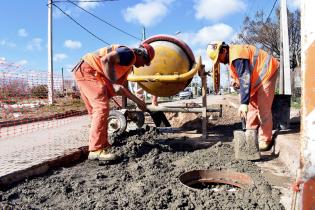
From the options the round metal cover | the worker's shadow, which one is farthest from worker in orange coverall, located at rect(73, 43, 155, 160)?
the worker's shadow

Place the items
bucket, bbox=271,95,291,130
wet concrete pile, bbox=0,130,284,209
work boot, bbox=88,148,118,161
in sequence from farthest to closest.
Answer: bucket, bbox=271,95,291,130, work boot, bbox=88,148,118,161, wet concrete pile, bbox=0,130,284,209

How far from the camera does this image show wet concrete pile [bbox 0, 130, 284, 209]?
9.72ft

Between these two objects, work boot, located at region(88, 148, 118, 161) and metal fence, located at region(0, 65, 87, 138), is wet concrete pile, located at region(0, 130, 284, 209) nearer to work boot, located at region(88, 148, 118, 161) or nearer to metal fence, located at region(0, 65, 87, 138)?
work boot, located at region(88, 148, 118, 161)

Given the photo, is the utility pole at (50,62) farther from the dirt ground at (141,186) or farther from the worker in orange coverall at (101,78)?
the worker in orange coverall at (101,78)

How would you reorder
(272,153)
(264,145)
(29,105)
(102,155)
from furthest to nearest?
(29,105) < (264,145) < (272,153) < (102,155)

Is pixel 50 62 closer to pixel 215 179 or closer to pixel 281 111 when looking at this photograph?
pixel 281 111

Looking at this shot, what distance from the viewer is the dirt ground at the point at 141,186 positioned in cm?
297

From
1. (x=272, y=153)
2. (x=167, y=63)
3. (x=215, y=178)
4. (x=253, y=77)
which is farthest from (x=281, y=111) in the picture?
(x=215, y=178)

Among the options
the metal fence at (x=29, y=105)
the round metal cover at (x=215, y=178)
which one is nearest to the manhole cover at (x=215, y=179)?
the round metal cover at (x=215, y=178)

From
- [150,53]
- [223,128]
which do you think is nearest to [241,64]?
[150,53]

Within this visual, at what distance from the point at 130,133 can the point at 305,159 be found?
410 centimetres

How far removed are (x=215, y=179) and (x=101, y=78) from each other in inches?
79.6

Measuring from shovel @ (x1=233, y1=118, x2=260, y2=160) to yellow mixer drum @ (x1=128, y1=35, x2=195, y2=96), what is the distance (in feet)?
5.92

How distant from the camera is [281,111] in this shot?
19.1 feet
